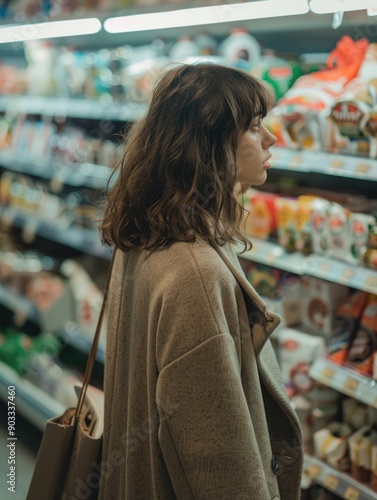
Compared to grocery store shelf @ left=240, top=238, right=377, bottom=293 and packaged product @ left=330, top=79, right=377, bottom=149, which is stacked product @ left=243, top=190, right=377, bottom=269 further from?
packaged product @ left=330, top=79, right=377, bottom=149

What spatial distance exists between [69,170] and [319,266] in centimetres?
154

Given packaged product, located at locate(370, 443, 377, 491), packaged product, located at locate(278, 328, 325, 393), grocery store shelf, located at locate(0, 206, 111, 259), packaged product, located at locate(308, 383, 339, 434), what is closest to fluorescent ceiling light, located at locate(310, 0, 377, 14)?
packaged product, located at locate(278, 328, 325, 393)

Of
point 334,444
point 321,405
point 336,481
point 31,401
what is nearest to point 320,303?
point 321,405

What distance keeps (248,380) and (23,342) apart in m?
2.43

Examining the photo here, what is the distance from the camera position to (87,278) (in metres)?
3.22

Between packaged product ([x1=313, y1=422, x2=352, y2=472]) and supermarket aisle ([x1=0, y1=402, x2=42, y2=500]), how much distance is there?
1308 millimetres

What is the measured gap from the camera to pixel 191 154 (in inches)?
45.7

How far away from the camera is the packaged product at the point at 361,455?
6.13 feet

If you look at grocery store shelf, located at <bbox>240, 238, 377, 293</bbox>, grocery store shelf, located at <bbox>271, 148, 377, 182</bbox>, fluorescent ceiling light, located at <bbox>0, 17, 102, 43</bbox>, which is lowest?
grocery store shelf, located at <bbox>240, 238, 377, 293</bbox>

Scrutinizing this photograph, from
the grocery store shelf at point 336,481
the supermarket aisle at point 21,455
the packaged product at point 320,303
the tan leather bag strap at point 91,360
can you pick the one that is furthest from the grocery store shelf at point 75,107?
the supermarket aisle at point 21,455

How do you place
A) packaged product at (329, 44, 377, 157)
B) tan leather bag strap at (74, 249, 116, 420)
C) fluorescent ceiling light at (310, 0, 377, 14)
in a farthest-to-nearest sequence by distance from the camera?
1. packaged product at (329, 44, 377, 157)
2. fluorescent ceiling light at (310, 0, 377, 14)
3. tan leather bag strap at (74, 249, 116, 420)

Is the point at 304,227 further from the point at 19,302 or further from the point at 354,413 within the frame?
the point at 19,302

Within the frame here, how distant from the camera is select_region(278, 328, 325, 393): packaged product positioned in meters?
2.01

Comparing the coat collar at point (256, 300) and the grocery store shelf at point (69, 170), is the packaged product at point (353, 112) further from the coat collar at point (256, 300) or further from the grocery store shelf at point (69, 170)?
the grocery store shelf at point (69, 170)
